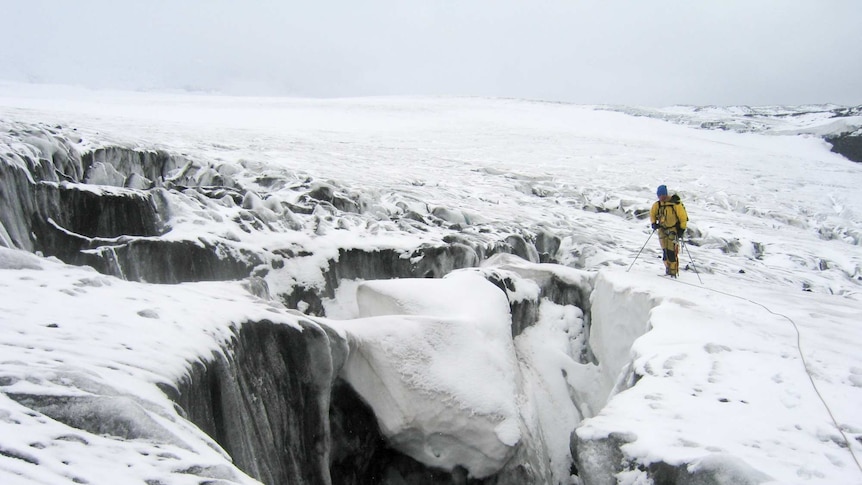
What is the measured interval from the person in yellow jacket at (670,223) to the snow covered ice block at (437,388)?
3.72 metres

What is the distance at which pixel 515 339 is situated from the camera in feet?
23.8

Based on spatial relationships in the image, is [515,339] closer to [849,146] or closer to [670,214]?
[670,214]

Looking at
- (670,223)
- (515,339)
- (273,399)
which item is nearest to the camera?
(273,399)

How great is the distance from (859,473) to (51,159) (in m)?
9.70

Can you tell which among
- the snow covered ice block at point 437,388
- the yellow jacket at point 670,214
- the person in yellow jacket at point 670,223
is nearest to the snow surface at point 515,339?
the snow covered ice block at point 437,388

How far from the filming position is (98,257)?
6.05 m

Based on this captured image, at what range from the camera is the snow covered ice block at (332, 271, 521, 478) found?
5016mm

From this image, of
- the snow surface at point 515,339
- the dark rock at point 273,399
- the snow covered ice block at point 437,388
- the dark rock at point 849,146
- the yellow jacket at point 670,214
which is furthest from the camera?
the dark rock at point 849,146

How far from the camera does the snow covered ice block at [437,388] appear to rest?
502cm

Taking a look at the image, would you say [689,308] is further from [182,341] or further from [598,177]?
[598,177]

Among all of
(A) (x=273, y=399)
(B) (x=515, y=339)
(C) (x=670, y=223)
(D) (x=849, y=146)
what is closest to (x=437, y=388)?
(A) (x=273, y=399)

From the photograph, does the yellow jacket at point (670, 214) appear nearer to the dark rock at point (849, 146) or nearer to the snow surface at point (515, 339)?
the snow surface at point (515, 339)

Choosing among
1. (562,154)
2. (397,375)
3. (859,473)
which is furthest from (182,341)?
(562,154)

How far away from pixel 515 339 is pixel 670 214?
2.85 metres
